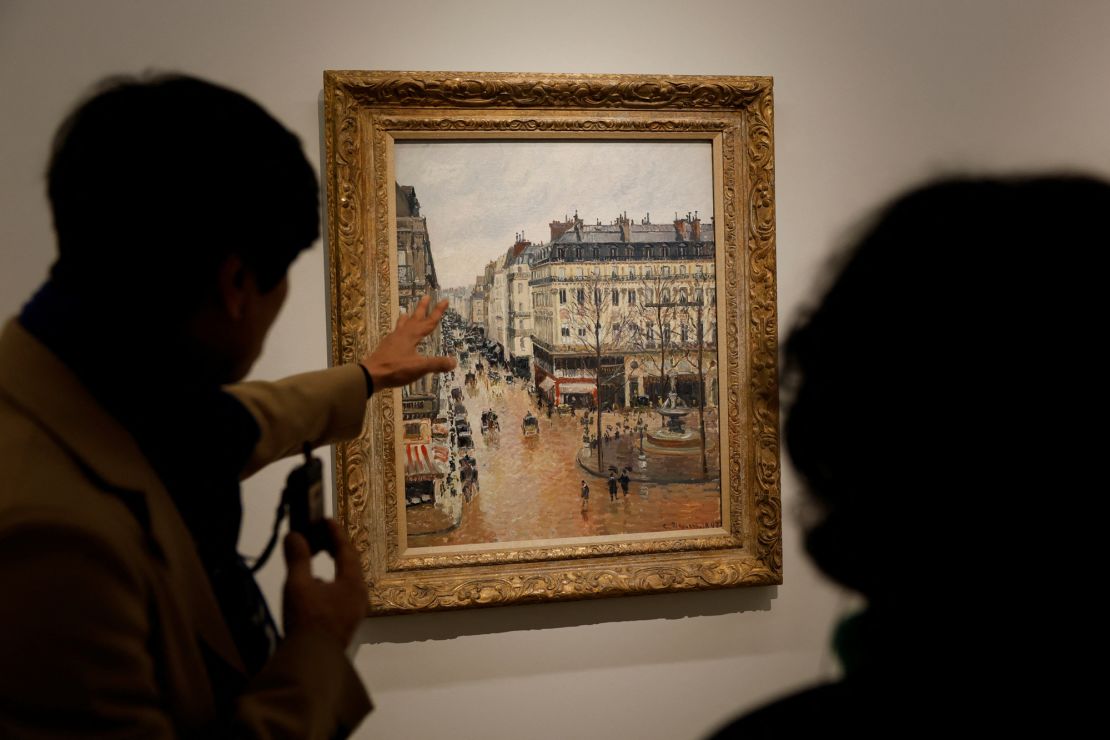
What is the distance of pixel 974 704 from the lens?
0.47 m

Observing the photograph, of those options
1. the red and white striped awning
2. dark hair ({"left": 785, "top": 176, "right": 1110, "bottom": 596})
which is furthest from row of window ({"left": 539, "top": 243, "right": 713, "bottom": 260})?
dark hair ({"left": 785, "top": 176, "right": 1110, "bottom": 596})

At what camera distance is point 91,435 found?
715 mm

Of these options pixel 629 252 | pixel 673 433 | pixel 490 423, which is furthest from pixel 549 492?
pixel 629 252

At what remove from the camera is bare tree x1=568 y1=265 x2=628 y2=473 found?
173 cm

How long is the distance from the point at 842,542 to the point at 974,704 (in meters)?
0.12

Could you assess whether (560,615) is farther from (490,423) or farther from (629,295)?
(629,295)

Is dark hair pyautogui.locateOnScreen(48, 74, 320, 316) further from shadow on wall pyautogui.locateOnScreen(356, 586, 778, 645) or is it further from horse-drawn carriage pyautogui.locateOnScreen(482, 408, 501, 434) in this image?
shadow on wall pyautogui.locateOnScreen(356, 586, 778, 645)

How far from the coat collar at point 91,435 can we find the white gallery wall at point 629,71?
905mm

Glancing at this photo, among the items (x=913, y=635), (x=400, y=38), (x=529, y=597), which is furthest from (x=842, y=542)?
(x=400, y=38)

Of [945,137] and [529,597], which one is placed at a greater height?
[945,137]

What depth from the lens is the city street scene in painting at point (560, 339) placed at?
167 centimetres

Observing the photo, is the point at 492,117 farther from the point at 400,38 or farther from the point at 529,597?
the point at 529,597
